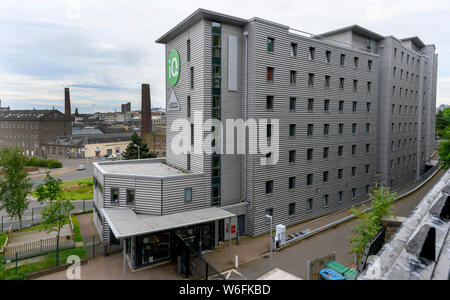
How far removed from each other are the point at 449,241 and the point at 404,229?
1012 millimetres

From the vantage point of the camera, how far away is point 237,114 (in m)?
25.7

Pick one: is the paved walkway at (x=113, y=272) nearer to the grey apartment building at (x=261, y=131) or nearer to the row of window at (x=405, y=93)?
the grey apartment building at (x=261, y=131)

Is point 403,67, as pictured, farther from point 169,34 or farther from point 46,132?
point 46,132

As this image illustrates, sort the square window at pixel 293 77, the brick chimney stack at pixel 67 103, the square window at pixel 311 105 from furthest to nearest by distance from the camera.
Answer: the brick chimney stack at pixel 67 103 < the square window at pixel 311 105 < the square window at pixel 293 77

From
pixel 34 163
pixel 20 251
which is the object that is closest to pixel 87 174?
pixel 34 163

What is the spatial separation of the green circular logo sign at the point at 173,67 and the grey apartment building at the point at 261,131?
1.04 feet

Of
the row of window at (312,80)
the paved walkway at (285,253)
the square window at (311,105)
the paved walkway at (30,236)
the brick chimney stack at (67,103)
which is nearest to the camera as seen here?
the paved walkway at (285,253)

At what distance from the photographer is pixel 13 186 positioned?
1075 inches

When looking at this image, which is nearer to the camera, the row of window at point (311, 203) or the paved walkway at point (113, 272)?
the paved walkway at point (113, 272)

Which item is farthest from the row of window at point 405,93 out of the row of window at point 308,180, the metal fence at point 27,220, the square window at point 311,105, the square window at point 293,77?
the metal fence at point 27,220

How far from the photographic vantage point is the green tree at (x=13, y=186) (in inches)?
1058

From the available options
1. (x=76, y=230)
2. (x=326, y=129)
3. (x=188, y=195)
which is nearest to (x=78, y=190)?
(x=76, y=230)

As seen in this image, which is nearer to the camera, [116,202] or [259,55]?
[116,202]

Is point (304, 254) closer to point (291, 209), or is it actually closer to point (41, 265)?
point (291, 209)
